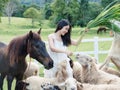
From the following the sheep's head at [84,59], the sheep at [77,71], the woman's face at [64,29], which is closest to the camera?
the woman's face at [64,29]

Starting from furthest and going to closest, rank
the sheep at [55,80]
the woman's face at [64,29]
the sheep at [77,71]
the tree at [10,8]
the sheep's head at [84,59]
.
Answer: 1. the tree at [10,8]
2. the sheep at [77,71]
3. the sheep's head at [84,59]
4. the woman's face at [64,29]
5. the sheep at [55,80]

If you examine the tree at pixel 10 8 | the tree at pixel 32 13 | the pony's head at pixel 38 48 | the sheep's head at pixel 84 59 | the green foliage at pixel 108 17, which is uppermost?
the tree at pixel 10 8

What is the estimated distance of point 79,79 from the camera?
949 cm

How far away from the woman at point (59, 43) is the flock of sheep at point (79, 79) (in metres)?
0.31

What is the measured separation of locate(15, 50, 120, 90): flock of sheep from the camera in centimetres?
757

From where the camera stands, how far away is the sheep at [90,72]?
8.88 meters

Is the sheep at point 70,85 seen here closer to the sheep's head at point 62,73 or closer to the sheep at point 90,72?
the sheep's head at point 62,73

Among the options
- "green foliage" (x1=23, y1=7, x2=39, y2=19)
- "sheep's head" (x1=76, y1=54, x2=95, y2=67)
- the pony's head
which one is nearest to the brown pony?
the pony's head

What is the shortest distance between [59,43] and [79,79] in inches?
45.1

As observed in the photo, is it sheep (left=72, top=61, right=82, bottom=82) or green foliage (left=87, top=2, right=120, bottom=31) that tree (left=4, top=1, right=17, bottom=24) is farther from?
green foliage (left=87, top=2, right=120, bottom=31)

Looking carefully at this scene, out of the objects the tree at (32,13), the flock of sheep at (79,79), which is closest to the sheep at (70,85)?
the flock of sheep at (79,79)

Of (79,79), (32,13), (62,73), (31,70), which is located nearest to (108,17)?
(62,73)

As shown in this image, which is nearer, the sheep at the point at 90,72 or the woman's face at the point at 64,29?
the woman's face at the point at 64,29

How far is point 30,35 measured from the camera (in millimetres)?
8047
